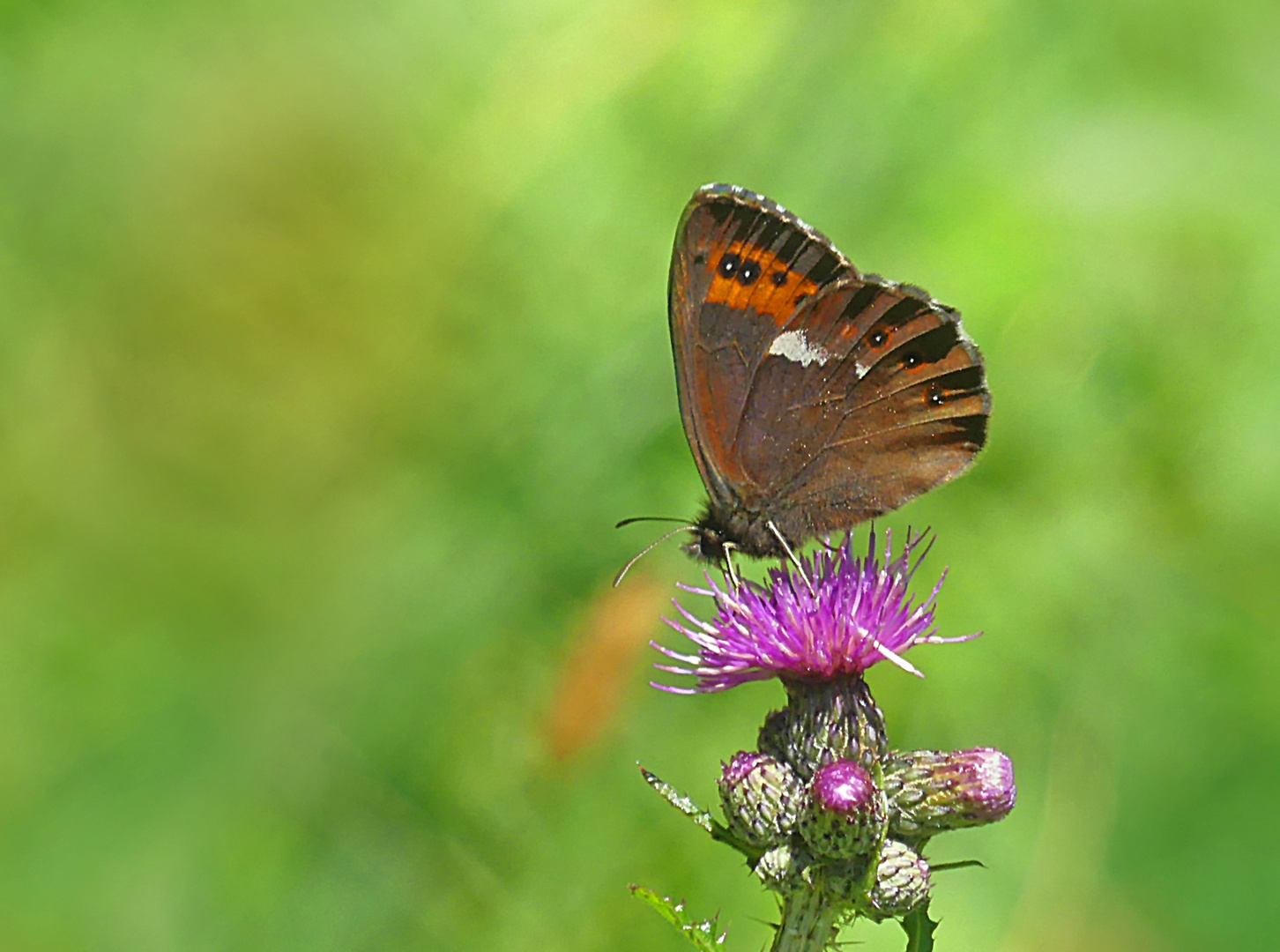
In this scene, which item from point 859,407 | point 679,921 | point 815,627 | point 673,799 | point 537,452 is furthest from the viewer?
point 537,452

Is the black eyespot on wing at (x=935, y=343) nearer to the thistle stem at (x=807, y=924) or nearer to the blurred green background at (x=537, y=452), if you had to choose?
the thistle stem at (x=807, y=924)

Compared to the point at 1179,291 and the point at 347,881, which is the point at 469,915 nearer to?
the point at 347,881

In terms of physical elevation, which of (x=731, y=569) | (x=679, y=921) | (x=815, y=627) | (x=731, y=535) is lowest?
(x=679, y=921)

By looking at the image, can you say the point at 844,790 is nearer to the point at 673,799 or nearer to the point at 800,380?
the point at 673,799

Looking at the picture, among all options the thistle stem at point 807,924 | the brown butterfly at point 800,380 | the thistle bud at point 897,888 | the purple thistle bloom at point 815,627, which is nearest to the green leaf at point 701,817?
the thistle stem at point 807,924

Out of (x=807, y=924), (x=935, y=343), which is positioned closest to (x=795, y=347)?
(x=935, y=343)

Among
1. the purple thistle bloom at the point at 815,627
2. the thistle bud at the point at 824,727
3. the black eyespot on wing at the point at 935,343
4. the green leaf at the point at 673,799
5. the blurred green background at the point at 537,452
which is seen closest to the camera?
the green leaf at the point at 673,799
